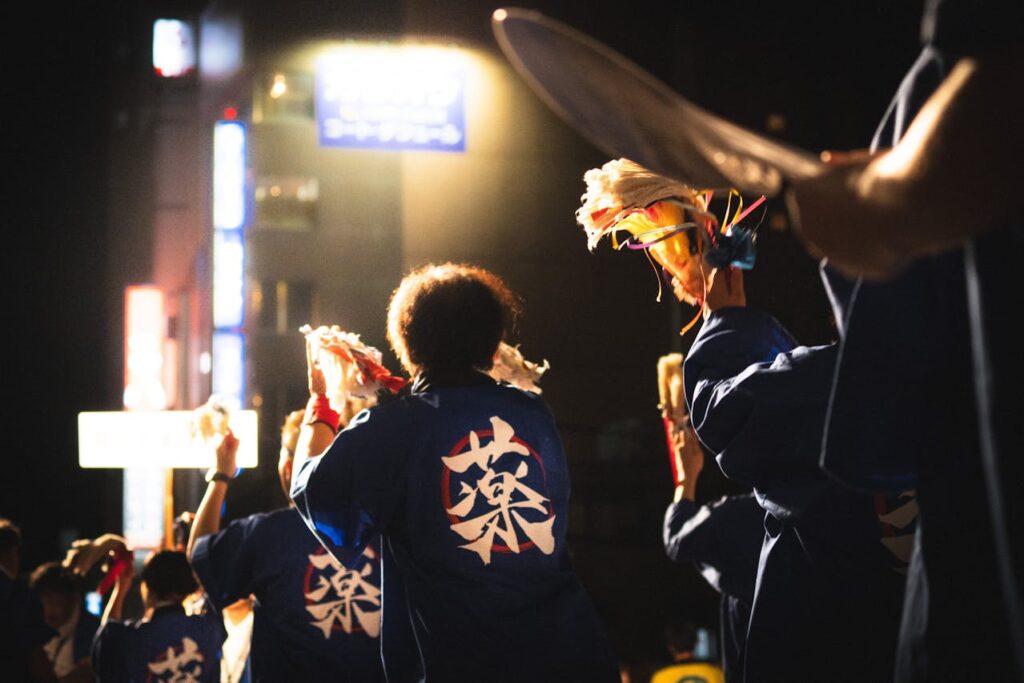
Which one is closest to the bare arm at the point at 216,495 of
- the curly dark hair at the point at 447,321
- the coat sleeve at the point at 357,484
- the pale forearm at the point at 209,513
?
the pale forearm at the point at 209,513

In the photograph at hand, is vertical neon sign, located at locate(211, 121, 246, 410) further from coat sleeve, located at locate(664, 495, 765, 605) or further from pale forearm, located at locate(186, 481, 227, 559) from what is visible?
coat sleeve, located at locate(664, 495, 765, 605)

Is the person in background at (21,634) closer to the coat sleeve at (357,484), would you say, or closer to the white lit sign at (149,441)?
the white lit sign at (149,441)

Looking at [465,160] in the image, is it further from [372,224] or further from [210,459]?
[210,459]

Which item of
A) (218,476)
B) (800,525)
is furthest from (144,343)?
(800,525)

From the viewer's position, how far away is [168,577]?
3789mm

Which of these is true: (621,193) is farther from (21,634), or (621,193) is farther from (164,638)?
(21,634)

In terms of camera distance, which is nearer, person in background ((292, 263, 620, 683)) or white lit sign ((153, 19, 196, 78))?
person in background ((292, 263, 620, 683))

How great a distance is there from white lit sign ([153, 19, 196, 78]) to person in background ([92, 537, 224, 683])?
12487 millimetres

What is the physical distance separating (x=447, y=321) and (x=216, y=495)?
164 centimetres

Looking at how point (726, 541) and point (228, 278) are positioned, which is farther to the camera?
point (228, 278)

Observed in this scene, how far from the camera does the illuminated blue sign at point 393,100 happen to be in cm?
1138

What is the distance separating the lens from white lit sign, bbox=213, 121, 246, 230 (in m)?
12.3

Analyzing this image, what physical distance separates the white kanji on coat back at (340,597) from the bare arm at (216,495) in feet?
1.46

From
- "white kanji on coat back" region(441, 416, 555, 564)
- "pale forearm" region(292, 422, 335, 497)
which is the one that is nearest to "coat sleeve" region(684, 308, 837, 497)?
"white kanji on coat back" region(441, 416, 555, 564)
